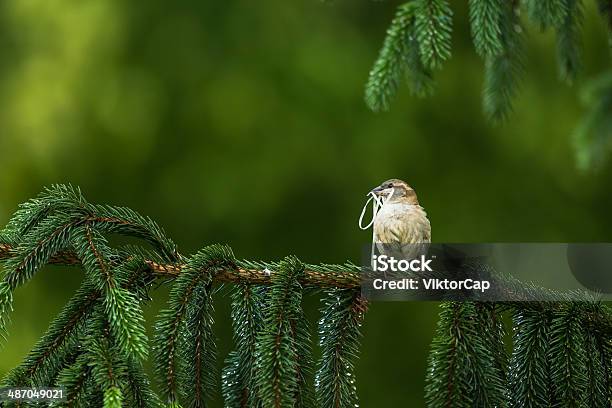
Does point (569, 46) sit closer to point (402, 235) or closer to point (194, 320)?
point (402, 235)

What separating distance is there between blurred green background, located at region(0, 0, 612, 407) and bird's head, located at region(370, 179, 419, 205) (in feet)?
8.33

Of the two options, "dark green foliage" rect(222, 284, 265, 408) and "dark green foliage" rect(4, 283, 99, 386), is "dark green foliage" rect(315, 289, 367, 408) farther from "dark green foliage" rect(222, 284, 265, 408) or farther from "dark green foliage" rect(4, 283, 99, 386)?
"dark green foliage" rect(4, 283, 99, 386)

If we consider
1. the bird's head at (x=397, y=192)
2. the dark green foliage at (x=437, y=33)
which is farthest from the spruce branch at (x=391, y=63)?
the bird's head at (x=397, y=192)

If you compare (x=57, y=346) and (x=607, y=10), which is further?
(x=607, y=10)

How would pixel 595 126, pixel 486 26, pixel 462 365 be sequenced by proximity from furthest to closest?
pixel 486 26, pixel 462 365, pixel 595 126

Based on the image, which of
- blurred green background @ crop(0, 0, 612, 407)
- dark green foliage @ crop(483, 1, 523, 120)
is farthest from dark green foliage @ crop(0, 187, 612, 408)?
blurred green background @ crop(0, 0, 612, 407)

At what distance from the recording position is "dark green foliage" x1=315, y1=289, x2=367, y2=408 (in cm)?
114

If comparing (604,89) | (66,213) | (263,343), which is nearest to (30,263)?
(66,213)

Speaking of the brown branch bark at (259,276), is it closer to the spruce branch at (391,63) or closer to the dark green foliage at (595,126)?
the spruce branch at (391,63)

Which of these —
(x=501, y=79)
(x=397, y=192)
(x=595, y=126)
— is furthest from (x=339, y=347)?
(x=501, y=79)

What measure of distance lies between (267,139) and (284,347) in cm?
291

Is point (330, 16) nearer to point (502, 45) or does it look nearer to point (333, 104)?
point (333, 104)

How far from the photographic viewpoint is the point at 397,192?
1.25 metres

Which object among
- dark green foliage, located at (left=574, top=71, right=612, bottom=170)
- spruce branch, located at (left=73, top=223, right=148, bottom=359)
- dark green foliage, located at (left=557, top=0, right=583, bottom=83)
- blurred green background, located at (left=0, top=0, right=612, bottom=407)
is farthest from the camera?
blurred green background, located at (left=0, top=0, right=612, bottom=407)
